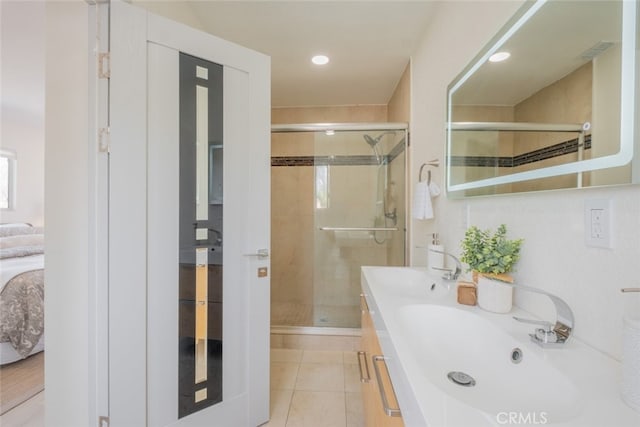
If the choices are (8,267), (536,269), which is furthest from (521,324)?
(8,267)

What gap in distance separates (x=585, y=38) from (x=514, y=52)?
29cm

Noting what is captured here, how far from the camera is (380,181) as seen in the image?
2.69 metres

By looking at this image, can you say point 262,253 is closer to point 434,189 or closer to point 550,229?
point 434,189

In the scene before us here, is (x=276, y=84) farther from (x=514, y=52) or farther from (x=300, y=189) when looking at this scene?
(x=514, y=52)

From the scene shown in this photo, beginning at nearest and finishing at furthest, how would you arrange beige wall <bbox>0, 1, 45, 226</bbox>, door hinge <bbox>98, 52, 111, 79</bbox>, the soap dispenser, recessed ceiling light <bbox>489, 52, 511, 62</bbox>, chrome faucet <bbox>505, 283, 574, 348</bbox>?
chrome faucet <bbox>505, 283, 574, 348</bbox> < recessed ceiling light <bbox>489, 52, 511, 62</bbox> < door hinge <bbox>98, 52, 111, 79</bbox> < the soap dispenser < beige wall <bbox>0, 1, 45, 226</bbox>

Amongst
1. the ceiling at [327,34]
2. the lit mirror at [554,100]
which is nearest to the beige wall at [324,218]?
the ceiling at [327,34]

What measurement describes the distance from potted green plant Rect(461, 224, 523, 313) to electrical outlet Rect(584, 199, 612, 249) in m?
0.24

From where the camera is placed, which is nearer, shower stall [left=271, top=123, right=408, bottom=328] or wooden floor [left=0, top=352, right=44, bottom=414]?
wooden floor [left=0, top=352, right=44, bottom=414]

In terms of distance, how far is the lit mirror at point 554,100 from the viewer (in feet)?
2.01

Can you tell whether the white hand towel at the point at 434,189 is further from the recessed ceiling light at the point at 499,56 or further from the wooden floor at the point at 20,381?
the wooden floor at the point at 20,381

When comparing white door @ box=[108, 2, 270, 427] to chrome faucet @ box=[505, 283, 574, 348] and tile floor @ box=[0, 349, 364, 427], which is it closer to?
tile floor @ box=[0, 349, 364, 427]

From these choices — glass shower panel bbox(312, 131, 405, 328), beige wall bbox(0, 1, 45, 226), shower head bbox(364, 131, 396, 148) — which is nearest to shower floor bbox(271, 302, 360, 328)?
glass shower panel bbox(312, 131, 405, 328)

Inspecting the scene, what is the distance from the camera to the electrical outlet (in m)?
0.63

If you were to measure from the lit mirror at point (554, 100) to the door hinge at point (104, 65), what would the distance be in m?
1.59
